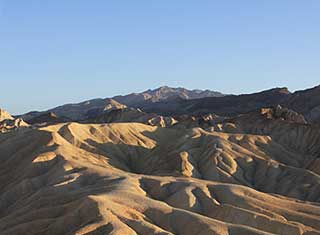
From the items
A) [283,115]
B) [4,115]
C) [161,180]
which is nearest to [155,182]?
[161,180]

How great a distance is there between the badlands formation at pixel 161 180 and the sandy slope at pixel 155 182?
0.12m

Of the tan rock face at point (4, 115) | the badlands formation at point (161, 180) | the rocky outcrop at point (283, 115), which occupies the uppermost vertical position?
the tan rock face at point (4, 115)

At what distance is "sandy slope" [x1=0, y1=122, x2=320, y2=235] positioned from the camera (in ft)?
155

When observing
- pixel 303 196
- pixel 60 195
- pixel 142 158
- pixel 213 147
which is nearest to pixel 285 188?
pixel 303 196

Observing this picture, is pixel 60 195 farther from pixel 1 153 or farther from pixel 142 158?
pixel 142 158

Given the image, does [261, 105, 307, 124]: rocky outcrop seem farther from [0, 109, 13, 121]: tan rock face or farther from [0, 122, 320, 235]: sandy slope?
[0, 109, 13, 121]: tan rock face

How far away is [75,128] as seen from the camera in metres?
98.2

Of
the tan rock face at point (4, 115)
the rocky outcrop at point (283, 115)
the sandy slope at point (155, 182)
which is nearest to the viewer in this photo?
the sandy slope at point (155, 182)

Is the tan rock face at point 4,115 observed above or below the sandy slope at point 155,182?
above

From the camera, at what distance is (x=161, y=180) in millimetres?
62469

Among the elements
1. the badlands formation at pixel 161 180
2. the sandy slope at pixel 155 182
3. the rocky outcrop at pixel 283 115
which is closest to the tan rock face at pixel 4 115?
the badlands formation at pixel 161 180

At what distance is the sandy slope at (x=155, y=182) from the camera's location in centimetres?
4728

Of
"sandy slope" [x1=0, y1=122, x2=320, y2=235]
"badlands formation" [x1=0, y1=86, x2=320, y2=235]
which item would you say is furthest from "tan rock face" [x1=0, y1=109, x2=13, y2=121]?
"sandy slope" [x1=0, y1=122, x2=320, y2=235]

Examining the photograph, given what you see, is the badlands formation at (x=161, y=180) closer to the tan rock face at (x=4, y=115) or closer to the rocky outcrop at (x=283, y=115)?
the rocky outcrop at (x=283, y=115)
